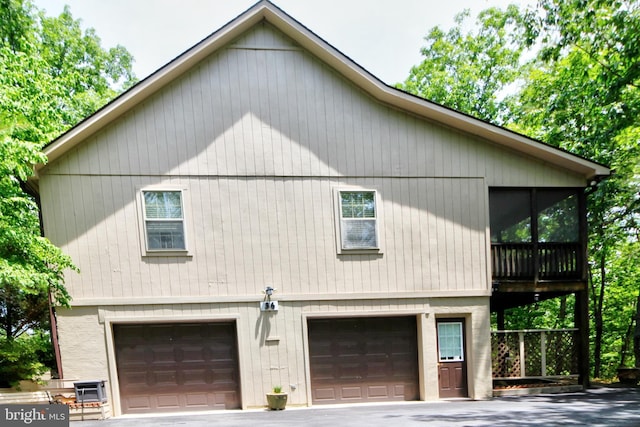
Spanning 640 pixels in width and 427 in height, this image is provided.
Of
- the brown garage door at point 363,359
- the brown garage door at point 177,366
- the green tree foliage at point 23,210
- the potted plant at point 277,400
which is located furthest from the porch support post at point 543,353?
the green tree foliage at point 23,210

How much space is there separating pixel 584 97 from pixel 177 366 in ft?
43.8

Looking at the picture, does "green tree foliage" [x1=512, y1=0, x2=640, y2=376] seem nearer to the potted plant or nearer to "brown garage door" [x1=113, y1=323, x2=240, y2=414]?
the potted plant

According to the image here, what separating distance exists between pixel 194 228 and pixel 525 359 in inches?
335

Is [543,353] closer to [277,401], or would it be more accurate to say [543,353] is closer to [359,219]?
[359,219]

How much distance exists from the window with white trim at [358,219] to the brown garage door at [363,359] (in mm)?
1809

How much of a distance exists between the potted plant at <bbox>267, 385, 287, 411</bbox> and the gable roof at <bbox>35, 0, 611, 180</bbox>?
22.1 feet

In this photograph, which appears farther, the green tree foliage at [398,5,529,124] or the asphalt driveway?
the green tree foliage at [398,5,529,124]

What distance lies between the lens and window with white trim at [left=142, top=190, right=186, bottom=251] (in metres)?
7.73

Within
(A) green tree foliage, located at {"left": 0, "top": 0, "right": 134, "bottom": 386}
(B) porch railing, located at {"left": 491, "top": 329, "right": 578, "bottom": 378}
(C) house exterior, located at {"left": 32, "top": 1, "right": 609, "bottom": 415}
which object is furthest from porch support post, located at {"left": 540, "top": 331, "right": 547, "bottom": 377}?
(A) green tree foliage, located at {"left": 0, "top": 0, "right": 134, "bottom": 386}

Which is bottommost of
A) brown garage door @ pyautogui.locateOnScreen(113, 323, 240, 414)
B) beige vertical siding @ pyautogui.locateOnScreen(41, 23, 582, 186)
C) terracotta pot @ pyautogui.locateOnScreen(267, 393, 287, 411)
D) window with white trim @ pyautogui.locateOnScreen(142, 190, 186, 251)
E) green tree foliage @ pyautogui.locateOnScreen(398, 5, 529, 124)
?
terracotta pot @ pyautogui.locateOnScreen(267, 393, 287, 411)

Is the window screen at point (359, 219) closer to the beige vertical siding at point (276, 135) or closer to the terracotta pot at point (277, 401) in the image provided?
the beige vertical siding at point (276, 135)

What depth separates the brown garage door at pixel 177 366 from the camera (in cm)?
770

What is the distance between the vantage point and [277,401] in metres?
7.56

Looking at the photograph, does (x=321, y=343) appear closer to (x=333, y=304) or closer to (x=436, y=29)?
(x=333, y=304)
